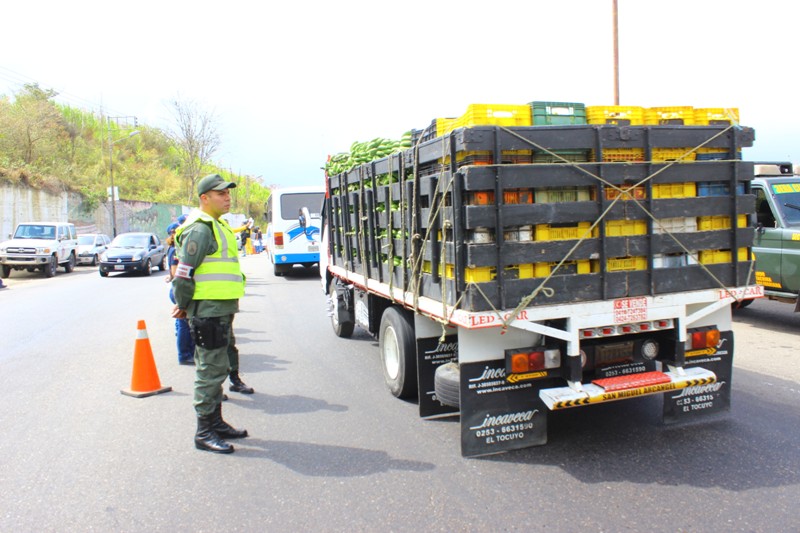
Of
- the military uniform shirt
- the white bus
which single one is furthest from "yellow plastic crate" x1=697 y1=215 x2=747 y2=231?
the white bus

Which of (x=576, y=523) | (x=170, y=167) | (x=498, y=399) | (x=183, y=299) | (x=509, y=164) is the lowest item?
(x=576, y=523)

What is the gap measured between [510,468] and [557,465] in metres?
0.33

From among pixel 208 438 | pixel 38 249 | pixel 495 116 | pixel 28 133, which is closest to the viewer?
pixel 495 116

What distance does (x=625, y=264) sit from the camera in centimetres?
432

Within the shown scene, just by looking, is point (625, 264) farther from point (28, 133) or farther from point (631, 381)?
point (28, 133)

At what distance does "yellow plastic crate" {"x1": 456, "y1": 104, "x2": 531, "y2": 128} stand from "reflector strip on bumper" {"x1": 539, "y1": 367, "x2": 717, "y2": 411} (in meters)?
1.86

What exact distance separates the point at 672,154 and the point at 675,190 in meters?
0.26

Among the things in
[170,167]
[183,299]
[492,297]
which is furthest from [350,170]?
[170,167]

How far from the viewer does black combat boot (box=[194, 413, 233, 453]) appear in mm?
4594

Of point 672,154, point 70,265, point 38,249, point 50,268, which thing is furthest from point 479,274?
point 70,265

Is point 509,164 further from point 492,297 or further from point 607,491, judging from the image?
point 607,491

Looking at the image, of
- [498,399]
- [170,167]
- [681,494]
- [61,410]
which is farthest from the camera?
[170,167]

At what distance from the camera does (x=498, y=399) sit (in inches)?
168

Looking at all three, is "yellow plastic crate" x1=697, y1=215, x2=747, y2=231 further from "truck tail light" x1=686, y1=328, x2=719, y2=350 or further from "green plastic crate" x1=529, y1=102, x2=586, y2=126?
"green plastic crate" x1=529, y1=102, x2=586, y2=126
